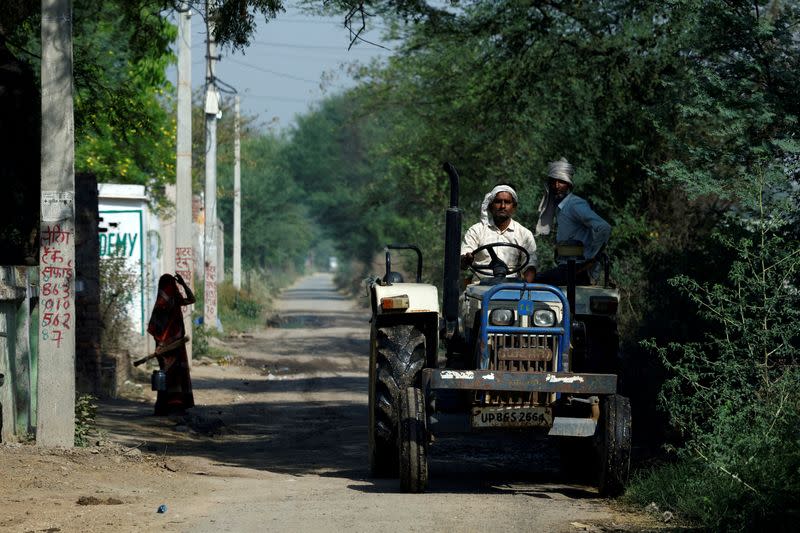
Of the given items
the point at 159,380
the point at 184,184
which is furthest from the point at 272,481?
the point at 184,184

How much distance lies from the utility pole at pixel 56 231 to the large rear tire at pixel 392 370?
2993mm

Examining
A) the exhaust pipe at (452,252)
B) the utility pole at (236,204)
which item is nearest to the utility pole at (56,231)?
the exhaust pipe at (452,252)

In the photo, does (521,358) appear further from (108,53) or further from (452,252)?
(108,53)

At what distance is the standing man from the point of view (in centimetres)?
1004

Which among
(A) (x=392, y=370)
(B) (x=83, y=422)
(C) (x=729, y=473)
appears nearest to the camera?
(C) (x=729, y=473)

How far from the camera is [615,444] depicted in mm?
8922

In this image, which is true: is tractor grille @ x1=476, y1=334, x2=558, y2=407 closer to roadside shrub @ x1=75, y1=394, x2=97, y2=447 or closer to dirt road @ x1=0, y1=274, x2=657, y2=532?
dirt road @ x1=0, y1=274, x2=657, y2=532

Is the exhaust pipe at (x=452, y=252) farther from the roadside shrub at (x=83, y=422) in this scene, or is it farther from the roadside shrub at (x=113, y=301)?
the roadside shrub at (x=113, y=301)

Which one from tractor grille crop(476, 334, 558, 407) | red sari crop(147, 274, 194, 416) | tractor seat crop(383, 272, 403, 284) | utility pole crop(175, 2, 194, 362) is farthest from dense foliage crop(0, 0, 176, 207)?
tractor grille crop(476, 334, 558, 407)

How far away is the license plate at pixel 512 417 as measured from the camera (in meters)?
8.84

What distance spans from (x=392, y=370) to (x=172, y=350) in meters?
6.55

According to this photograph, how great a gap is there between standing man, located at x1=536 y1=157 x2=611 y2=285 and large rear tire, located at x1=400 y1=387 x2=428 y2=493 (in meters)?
1.59

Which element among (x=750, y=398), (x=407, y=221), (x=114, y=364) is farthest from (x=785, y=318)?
(x=407, y=221)

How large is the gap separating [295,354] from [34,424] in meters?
15.6
